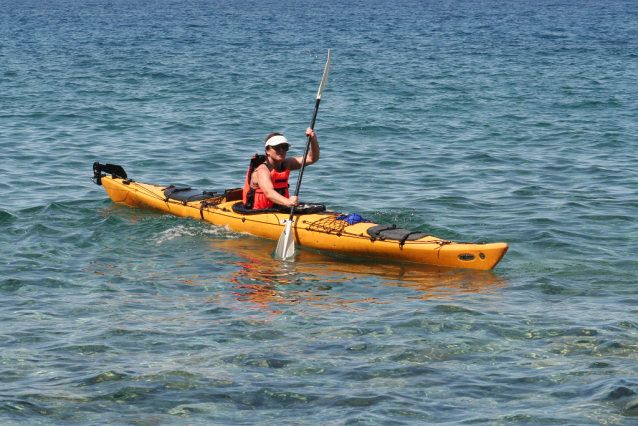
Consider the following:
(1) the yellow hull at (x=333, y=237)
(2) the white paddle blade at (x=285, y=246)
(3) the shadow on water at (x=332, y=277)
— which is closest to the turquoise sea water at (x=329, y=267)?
(3) the shadow on water at (x=332, y=277)

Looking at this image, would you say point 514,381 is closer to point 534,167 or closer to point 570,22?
point 534,167

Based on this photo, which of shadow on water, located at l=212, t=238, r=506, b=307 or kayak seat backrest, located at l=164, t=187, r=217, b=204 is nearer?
shadow on water, located at l=212, t=238, r=506, b=307

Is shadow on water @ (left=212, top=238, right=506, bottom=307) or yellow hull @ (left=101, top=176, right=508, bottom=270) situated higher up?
yellow hull @ (left=101, top=176, right=508, bottom=270)

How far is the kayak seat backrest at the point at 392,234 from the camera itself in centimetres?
868

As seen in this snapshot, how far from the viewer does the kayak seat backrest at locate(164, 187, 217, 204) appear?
10.5 metres

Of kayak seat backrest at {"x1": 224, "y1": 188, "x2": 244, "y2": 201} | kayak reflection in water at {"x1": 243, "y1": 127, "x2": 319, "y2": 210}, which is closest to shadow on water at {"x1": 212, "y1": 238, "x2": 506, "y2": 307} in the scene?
kayak reflection in water at {"x1": 243, "y1": 127, "x2": 319, "y2": 210}

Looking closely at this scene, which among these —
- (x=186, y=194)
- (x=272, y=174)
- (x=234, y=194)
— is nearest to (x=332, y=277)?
(x=272, y=174)

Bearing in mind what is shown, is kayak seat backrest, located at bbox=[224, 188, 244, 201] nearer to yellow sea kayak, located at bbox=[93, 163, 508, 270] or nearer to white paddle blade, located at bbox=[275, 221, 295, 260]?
yellow sea kayak, located at bbox=[93, 163, 508, 270]

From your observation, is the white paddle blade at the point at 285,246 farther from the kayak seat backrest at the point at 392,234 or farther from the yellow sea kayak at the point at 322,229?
the kayak seat backrest at the point at 392,234

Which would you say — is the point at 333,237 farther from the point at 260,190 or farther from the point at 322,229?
the point at 260,190

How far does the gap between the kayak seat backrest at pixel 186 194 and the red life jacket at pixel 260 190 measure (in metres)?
0.84

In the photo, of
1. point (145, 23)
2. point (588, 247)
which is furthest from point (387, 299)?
point (145, 23)

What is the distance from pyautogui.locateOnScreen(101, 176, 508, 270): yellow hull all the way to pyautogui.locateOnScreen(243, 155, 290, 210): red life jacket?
203mm

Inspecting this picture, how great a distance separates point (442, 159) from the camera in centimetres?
1400
